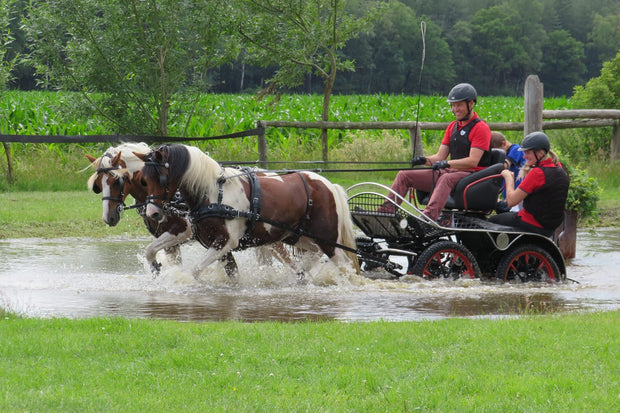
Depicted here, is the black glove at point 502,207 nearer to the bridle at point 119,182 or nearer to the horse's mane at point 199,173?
the horse's mane at point 199,173

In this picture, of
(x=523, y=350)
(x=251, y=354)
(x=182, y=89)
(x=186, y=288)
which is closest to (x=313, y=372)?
(x=251, y=354)

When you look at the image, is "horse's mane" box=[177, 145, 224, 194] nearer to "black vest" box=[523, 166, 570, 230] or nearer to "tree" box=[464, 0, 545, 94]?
"black vest" box=[523, 166, 570, 230]

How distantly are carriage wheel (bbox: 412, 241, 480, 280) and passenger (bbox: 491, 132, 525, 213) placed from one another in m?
0.95

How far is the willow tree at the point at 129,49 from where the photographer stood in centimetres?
1595

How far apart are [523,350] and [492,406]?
3.75 feet

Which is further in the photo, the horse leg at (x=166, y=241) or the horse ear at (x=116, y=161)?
the horse leg at (x=166, y=241)

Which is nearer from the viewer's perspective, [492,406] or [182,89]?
[492,406]

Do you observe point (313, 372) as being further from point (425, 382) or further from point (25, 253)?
point (25, 253)

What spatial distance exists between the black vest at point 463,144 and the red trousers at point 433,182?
0.85ft

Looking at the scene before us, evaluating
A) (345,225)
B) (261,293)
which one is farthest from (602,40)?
(261,293)

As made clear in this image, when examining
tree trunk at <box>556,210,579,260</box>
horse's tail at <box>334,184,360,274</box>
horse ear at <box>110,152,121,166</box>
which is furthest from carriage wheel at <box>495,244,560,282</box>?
horse ear at <box>110,152,121,166</box>

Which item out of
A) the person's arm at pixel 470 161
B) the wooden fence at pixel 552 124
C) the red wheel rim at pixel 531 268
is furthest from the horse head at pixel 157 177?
the wooden fence at pixel 552 124

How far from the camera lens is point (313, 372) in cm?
490

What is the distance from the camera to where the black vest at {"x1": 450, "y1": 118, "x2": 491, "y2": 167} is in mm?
9219
